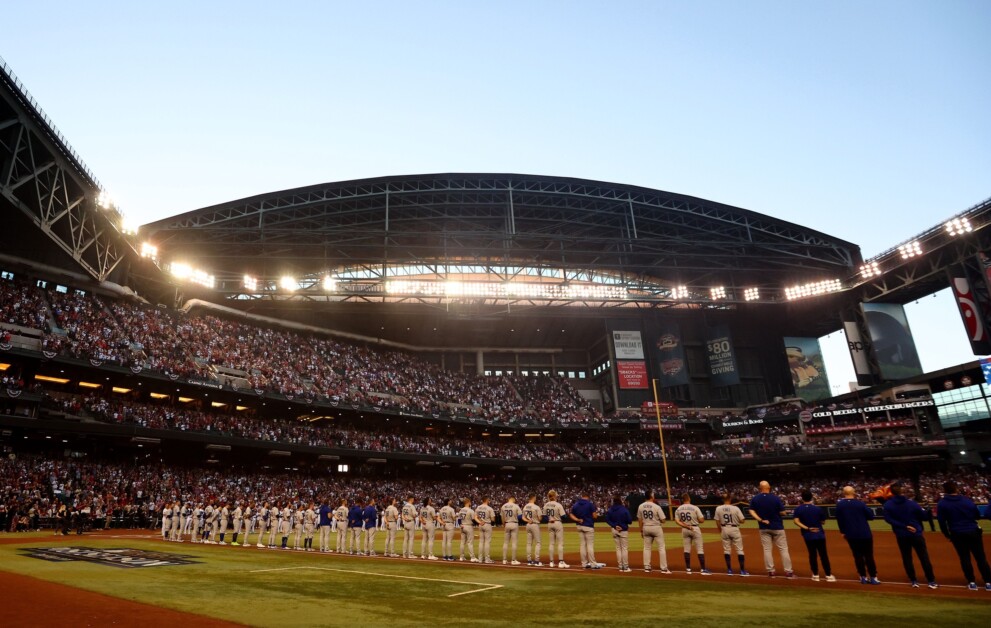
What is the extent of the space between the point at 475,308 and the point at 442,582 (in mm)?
45420

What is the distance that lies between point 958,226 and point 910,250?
4.58 m

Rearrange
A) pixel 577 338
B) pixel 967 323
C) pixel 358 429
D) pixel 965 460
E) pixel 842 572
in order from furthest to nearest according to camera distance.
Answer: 1. pixel 577 338
2. pixel 358 429
3. pixel 965 460
4. pixel 967 323
5. pixel 842 572

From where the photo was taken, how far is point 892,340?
56.2 m

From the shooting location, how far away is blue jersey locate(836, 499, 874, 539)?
10.6 m

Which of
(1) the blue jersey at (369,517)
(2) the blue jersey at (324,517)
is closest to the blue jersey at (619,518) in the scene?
(1) the blue jersey at (369,517)

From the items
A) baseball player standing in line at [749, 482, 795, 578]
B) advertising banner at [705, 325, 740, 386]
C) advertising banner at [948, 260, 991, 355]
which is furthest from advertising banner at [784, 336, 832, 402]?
baseball player standing in line at [749, 482, 795, 578]

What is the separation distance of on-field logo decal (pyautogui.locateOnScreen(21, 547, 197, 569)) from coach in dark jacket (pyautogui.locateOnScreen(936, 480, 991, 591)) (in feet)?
55.9

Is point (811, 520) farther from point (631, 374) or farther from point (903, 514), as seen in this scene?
point (631, 374)

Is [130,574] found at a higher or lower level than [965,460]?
lower

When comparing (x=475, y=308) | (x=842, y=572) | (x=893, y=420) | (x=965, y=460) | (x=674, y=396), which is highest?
(x=475, y=308)

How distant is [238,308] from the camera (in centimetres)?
5531

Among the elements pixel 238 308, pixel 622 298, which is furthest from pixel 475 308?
pixel 238 308

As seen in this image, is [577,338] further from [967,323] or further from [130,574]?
[130,574]

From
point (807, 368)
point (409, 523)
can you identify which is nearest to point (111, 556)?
point (409, 523)
